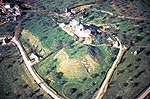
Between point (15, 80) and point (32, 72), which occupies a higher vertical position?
point (15, 80)

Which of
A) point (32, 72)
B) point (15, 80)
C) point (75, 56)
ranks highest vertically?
point (15, 80)

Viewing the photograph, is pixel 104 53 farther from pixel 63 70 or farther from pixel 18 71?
pixel 18 71

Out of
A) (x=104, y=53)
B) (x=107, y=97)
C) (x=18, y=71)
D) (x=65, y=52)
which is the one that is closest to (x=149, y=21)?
(x=104, y=53)

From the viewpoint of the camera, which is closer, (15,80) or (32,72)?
(15,80)

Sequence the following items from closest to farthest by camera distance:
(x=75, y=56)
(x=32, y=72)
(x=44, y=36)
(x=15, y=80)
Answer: (x=15, y=80), (x=32, y=72), (x=75, y=56), (x=44, y=36)

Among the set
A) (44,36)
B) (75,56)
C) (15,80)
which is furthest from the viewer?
(44,36)

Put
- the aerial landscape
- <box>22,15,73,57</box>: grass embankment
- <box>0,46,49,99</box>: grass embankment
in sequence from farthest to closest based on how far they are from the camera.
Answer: <box>22,15,73,57</box>: grass embankment
the aerial landscape
<box>0,46,49,99</box>: grass embankment

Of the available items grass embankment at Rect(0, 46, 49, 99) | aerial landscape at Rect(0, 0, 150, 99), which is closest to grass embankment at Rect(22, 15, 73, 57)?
aerial landscape at Rect(0, 0, 150, 99)

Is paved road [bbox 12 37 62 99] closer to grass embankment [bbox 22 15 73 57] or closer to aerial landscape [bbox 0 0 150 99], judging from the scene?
aerial landscape [bbox 0 0 150 99]

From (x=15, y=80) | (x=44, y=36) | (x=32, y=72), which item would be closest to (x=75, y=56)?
(x=32, y=72)

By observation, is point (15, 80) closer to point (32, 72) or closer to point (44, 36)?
point (32, 72)
